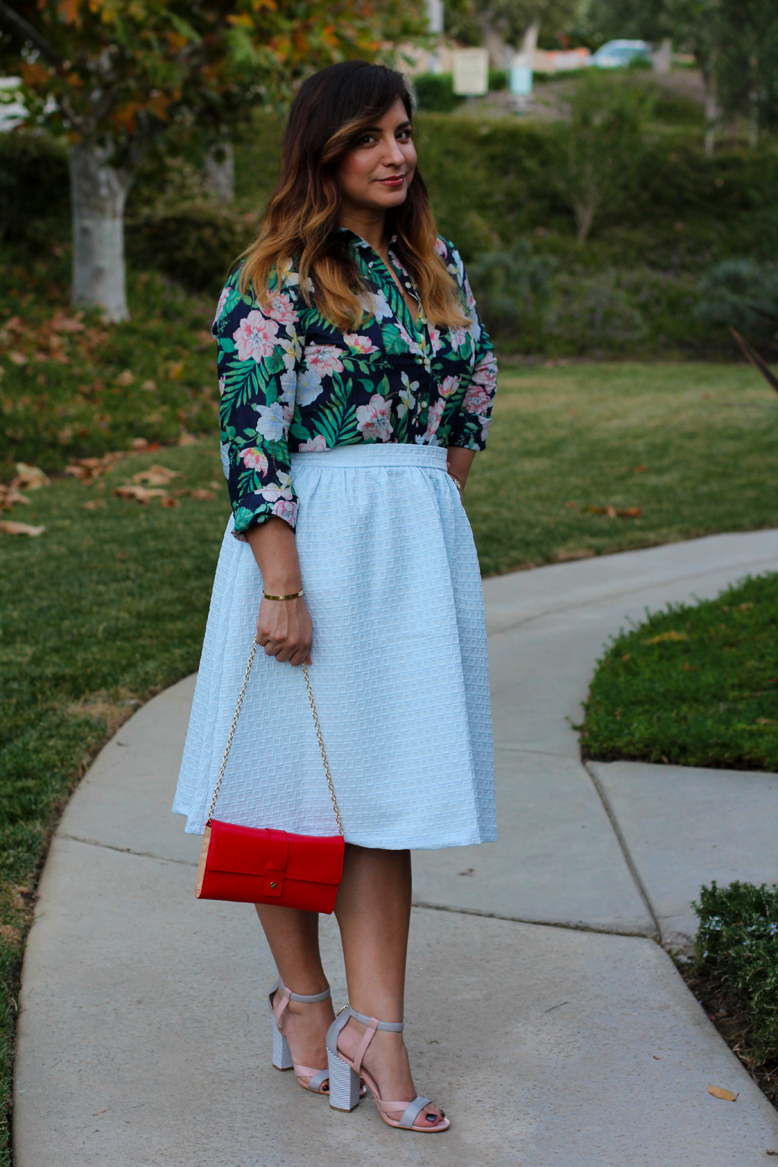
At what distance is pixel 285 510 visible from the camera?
2041 mm

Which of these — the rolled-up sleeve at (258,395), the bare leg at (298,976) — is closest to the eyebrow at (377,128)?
the rolled-up sleeve at (258,395)

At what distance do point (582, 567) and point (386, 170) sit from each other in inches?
175

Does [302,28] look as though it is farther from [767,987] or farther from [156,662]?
[767,987]

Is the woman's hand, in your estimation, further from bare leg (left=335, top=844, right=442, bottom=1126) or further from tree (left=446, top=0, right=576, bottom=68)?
tree (left=446, top=0, right=576, bottom=68)

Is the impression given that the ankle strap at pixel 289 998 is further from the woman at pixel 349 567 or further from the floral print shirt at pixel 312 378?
the floral print shirt at pixel 312 378

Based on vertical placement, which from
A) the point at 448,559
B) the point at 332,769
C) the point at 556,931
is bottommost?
the point at 556,931

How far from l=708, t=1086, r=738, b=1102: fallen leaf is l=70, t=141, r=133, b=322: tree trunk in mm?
11328

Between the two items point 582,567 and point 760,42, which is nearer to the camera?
point 582,567

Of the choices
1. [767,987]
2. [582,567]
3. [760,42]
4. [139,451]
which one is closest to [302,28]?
[139,451]

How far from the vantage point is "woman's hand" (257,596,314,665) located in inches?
81.1

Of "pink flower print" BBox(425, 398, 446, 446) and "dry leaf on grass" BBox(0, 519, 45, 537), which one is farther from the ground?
"pink flower print" BBox(425, 398, 446, 446)

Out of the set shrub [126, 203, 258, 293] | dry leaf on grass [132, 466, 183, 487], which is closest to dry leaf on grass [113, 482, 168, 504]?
dry leaf on grass [132, 466, 183, 487]

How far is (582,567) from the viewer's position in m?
6.40

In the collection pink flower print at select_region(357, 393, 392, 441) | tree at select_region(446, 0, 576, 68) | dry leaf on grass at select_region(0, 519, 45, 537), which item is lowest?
dry leaf on grass at select_region(0, 519, 45, 537)
